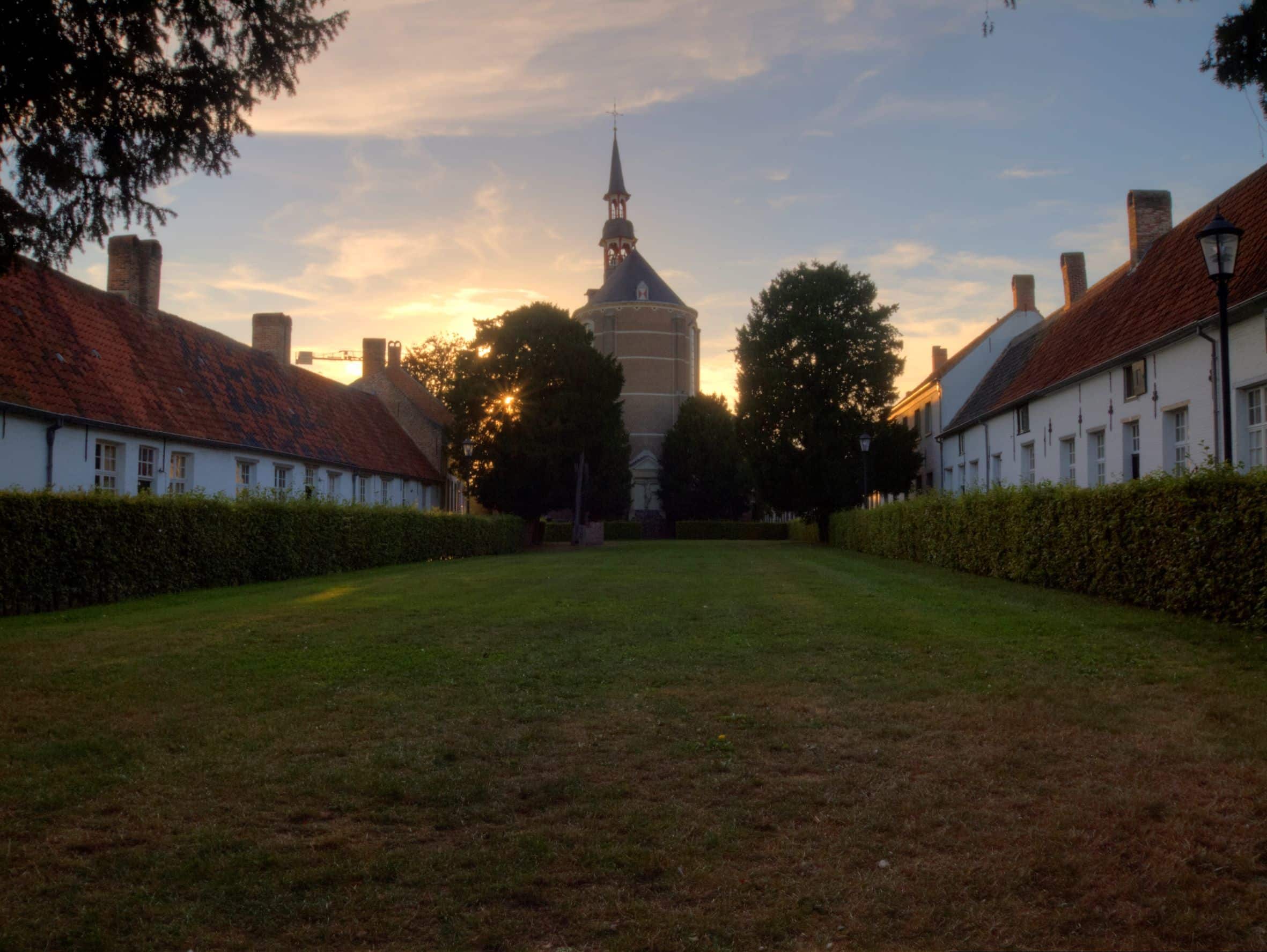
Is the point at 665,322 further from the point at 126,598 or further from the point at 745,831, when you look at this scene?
the point at 745,831

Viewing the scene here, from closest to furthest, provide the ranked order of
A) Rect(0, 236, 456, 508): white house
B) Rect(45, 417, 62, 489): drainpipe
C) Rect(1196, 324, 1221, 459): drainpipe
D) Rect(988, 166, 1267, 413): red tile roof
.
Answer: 1. Rect(1196, 324, 1221, 459): drainpipe
2. Rect(988, 166, 1267, 413): red tile roof
3. Rect(45, 417, 62, 489): drainpipe
4. Rect(0, 236, 456, 508): white house

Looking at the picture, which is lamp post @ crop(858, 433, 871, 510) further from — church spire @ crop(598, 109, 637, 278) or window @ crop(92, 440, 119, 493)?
church spire @ crop(598, 109, 637, 278)

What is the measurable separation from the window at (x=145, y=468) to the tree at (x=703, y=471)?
4452 cm

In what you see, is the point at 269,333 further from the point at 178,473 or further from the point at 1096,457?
the point at 1096,457

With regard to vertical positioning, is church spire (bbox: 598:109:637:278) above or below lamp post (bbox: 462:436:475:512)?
above

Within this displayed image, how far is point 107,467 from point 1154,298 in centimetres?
2568

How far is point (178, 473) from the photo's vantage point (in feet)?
88.4

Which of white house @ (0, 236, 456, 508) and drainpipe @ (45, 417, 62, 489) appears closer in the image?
drainpipe @ (45, 417, 62, 489)

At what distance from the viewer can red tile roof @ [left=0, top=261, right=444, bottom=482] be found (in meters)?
21.9

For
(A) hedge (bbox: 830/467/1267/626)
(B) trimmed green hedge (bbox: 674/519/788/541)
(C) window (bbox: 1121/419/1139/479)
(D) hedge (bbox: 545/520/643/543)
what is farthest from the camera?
(D) hedge (bbox: 545/520/643/543)

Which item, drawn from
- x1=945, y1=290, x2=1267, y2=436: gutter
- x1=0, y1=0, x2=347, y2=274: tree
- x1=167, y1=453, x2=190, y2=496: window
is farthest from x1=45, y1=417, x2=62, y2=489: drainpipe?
x1=945, y1=290, x2=1267, y2=436: gutter

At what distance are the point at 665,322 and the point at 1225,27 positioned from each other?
219ft

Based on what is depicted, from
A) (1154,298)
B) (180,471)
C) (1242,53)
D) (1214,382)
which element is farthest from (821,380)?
(1242,53)

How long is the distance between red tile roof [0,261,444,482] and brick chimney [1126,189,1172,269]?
26991 millimetres
